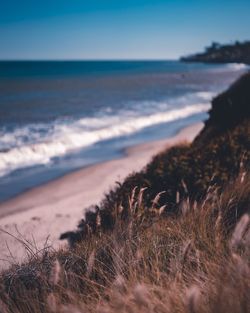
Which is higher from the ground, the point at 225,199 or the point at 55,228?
the point at 225,199

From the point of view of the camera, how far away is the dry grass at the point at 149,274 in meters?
2.16

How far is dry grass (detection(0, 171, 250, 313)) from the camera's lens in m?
2.16

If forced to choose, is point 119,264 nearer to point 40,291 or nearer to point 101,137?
point 40,291

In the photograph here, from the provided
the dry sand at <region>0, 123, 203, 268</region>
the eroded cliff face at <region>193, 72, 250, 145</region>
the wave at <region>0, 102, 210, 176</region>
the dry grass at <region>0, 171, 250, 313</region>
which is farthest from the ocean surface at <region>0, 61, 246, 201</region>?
the dry grass at <region>0, 171, 250, 313</region>

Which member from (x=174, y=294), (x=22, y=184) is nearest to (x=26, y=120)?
(x=22, y=184)

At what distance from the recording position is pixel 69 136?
16.2m

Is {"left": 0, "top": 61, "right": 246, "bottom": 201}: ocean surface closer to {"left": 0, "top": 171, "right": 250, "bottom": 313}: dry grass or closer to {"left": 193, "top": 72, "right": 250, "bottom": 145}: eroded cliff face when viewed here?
{"left": 193, "top": 72, "right": 250, "bottom": 145}: eroded cliff face

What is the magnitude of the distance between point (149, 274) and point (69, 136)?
1372 centimetres

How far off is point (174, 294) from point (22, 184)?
8378 mm

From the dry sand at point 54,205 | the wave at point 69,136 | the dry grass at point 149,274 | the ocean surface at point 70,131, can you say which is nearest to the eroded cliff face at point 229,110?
the dry sand at point 54,205

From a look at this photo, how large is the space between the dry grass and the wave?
336 inches

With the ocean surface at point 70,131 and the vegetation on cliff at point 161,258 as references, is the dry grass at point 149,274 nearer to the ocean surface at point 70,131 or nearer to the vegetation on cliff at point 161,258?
the vegetation on cliff at point 161,258

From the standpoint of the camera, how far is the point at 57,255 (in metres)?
3.57

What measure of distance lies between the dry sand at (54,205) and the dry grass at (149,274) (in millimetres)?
2272
